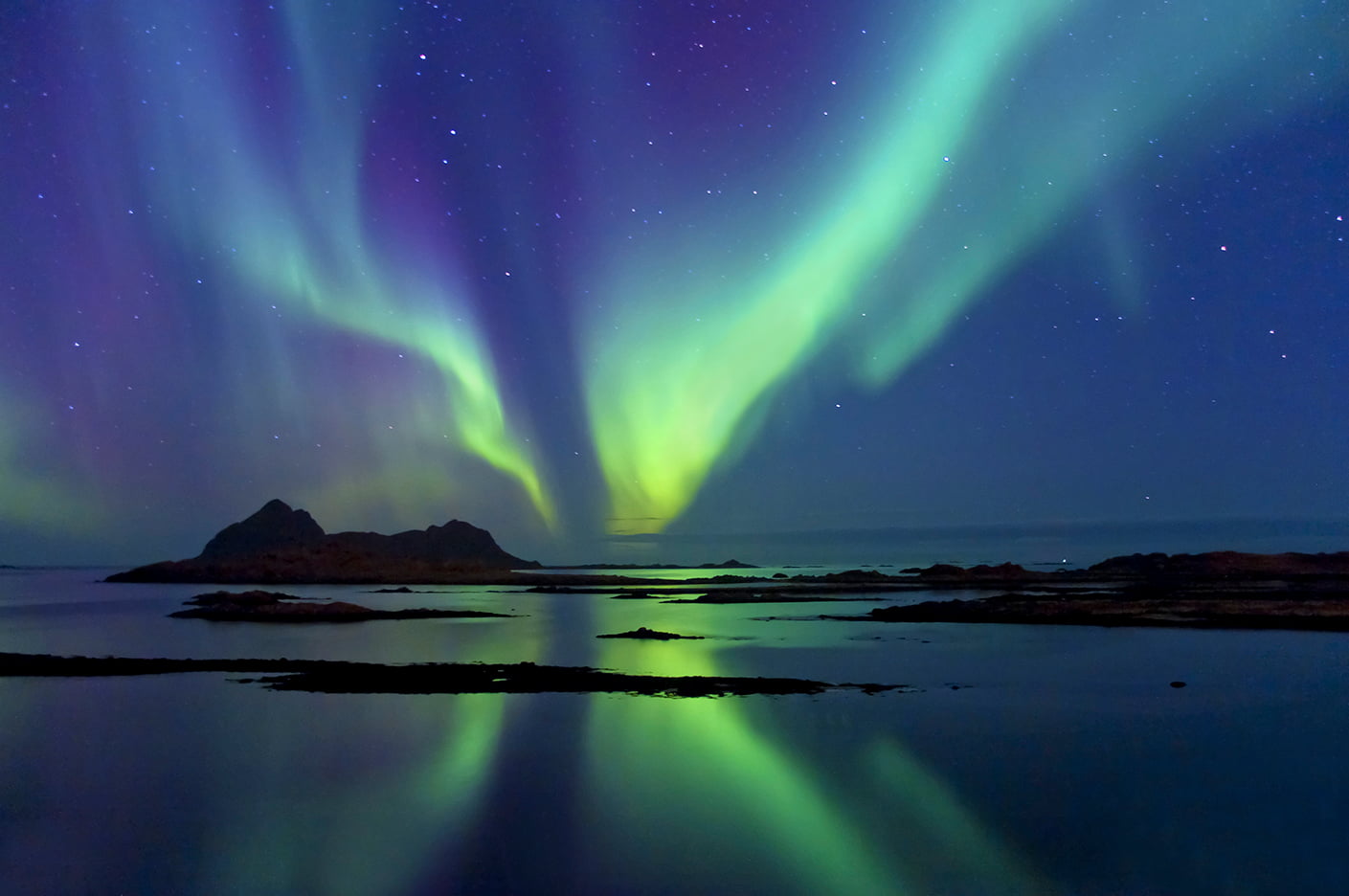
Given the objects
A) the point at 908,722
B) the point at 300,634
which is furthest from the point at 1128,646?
the point at 300,634

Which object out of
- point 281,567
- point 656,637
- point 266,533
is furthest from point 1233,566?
point 266,533

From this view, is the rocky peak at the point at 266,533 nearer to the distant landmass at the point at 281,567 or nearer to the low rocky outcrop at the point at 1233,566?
the distant landmass at the point at 281,567

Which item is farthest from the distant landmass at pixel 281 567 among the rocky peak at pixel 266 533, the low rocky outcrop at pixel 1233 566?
the low rocky outcrop at pixel 1233 566

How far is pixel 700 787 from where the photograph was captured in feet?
44.6

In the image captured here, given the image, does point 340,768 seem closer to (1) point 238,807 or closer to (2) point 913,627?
(1) point 238,807

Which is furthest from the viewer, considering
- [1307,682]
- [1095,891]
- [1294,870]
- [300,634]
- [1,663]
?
[300,634]

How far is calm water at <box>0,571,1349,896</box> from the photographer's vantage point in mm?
10062

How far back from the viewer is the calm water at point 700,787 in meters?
10.1

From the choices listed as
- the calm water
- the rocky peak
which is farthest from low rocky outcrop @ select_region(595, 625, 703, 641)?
the rocky peak

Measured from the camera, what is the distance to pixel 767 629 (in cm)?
3953

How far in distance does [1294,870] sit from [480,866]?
907cm

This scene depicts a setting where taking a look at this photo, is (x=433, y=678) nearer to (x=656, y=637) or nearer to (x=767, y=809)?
(x=656, y=637)

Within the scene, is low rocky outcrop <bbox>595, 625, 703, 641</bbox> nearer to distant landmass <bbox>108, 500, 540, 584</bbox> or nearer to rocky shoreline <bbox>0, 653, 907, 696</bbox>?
rocky shoreline <bbox>0, 653, 907, 696</bbox>

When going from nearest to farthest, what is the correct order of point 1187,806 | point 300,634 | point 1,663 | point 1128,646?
point 1187,806 → point 1,663 → point 1128,646 → point 300,634
